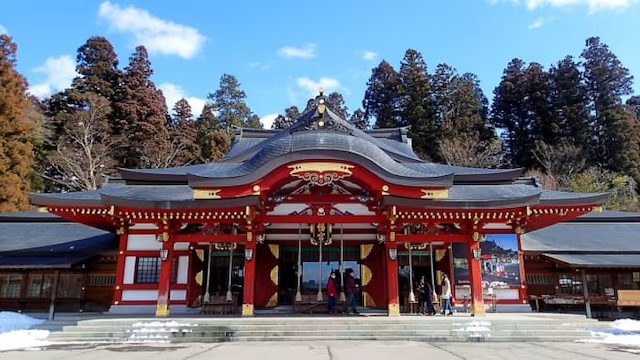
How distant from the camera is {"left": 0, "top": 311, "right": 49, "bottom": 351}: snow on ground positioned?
9789 millimetres

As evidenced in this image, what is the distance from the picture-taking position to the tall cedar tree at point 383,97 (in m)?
43.8

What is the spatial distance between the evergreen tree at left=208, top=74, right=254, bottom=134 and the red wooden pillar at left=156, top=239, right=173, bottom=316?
118 feet

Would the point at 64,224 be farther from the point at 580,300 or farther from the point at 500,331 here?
the point at 580,300

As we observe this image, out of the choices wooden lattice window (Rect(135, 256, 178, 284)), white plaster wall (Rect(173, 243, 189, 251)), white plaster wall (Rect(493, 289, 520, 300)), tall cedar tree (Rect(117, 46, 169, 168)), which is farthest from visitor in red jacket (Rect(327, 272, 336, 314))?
tall cedar tree (Rect(117, 46, 169, 168))

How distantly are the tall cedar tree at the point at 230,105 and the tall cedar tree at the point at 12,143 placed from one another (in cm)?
2257

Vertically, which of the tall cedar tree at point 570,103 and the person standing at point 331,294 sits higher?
the tall cedar tree at point 570,103

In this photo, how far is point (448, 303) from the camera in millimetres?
12695

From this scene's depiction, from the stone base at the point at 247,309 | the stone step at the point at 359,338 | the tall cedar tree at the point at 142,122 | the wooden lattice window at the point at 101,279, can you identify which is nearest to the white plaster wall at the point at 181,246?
the wooden lattice window at the point at 101,279

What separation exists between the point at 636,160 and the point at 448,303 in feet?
106

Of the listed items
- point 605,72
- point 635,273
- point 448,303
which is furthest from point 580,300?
point 605,72

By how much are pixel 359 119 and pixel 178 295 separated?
3796cm

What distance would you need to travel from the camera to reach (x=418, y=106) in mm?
41344

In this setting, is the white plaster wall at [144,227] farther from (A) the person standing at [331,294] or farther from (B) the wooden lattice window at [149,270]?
(A) the person standing at [331,294]

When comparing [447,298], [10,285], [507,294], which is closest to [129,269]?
[10,285]
